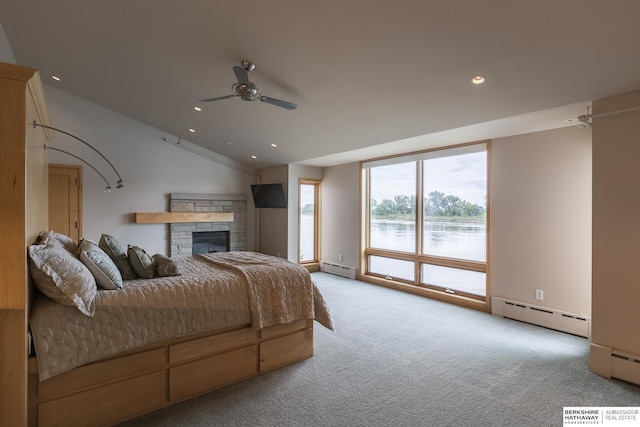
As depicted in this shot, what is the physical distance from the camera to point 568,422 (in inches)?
81.6

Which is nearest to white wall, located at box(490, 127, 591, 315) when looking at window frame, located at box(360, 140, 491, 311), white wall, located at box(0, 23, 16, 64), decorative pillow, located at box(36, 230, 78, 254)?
window frame, located at box(360, 140, 491, 311)

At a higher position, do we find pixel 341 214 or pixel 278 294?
pixel 341 214

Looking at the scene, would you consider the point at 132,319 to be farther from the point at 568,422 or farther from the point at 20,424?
the point at 568,422

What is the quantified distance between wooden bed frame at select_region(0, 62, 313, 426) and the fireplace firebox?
390cm

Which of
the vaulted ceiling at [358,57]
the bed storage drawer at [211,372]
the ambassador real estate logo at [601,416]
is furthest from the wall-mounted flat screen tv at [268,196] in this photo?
the ambassador real estate logo at [601,416]

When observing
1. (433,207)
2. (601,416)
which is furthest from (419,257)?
(601,416)

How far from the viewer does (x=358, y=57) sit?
2695 millimetres

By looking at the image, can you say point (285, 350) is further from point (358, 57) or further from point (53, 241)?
point (358, 57)

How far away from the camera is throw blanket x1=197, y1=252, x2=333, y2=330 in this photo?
2.61m

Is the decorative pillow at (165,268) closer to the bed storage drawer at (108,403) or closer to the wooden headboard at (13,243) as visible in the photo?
the bed storage drawer at (108,403)

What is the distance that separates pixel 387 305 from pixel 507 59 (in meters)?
3.36

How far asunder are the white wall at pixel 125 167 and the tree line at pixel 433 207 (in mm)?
3634

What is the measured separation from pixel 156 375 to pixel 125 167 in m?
4.61

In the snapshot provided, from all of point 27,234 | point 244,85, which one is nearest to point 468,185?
point 244,85
